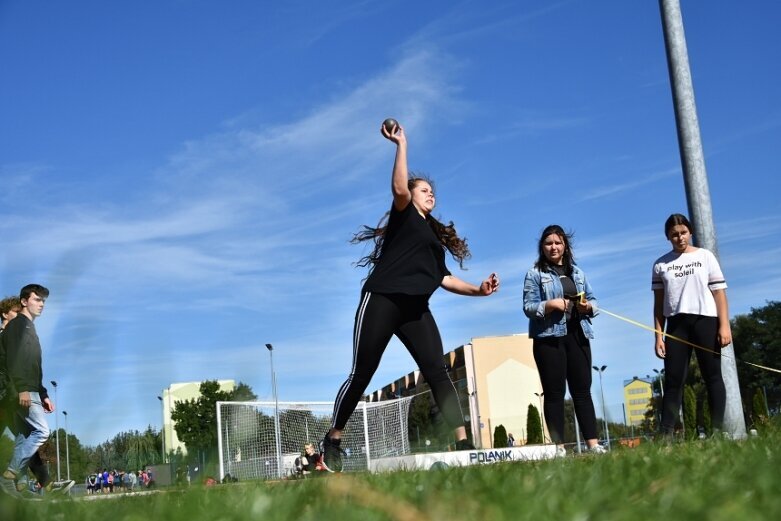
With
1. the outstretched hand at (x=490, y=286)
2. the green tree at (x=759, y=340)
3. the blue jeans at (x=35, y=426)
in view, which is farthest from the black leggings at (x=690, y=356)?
the green tree at (x=759, y=340)

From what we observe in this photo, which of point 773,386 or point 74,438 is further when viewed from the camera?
point 773,386

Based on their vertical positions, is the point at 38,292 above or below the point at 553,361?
above

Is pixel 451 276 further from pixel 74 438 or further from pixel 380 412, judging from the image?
pixel 380 412

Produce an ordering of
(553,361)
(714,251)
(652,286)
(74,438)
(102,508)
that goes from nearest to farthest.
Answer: (74,438) → (102,508) → (553,361) → (652,286) → (714,251)

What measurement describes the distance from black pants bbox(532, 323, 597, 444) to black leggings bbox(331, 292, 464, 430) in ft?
4.28

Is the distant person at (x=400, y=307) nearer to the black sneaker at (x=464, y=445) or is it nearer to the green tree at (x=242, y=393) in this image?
the black sneaker at (x=464, y=445)

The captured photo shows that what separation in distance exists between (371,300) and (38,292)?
10.1 ft

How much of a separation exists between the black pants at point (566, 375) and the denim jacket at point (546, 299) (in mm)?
68

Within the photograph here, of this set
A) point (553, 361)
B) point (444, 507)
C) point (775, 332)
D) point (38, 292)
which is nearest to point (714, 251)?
point (553, 361)

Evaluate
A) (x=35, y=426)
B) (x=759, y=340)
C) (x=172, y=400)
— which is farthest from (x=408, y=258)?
(x=759, y=340)

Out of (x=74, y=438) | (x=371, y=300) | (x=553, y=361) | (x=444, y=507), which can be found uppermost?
(x=371, y=300)

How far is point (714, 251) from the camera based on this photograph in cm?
848

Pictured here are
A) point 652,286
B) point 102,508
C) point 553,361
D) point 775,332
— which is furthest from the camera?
point 775,332

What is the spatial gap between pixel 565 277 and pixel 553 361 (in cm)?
80
